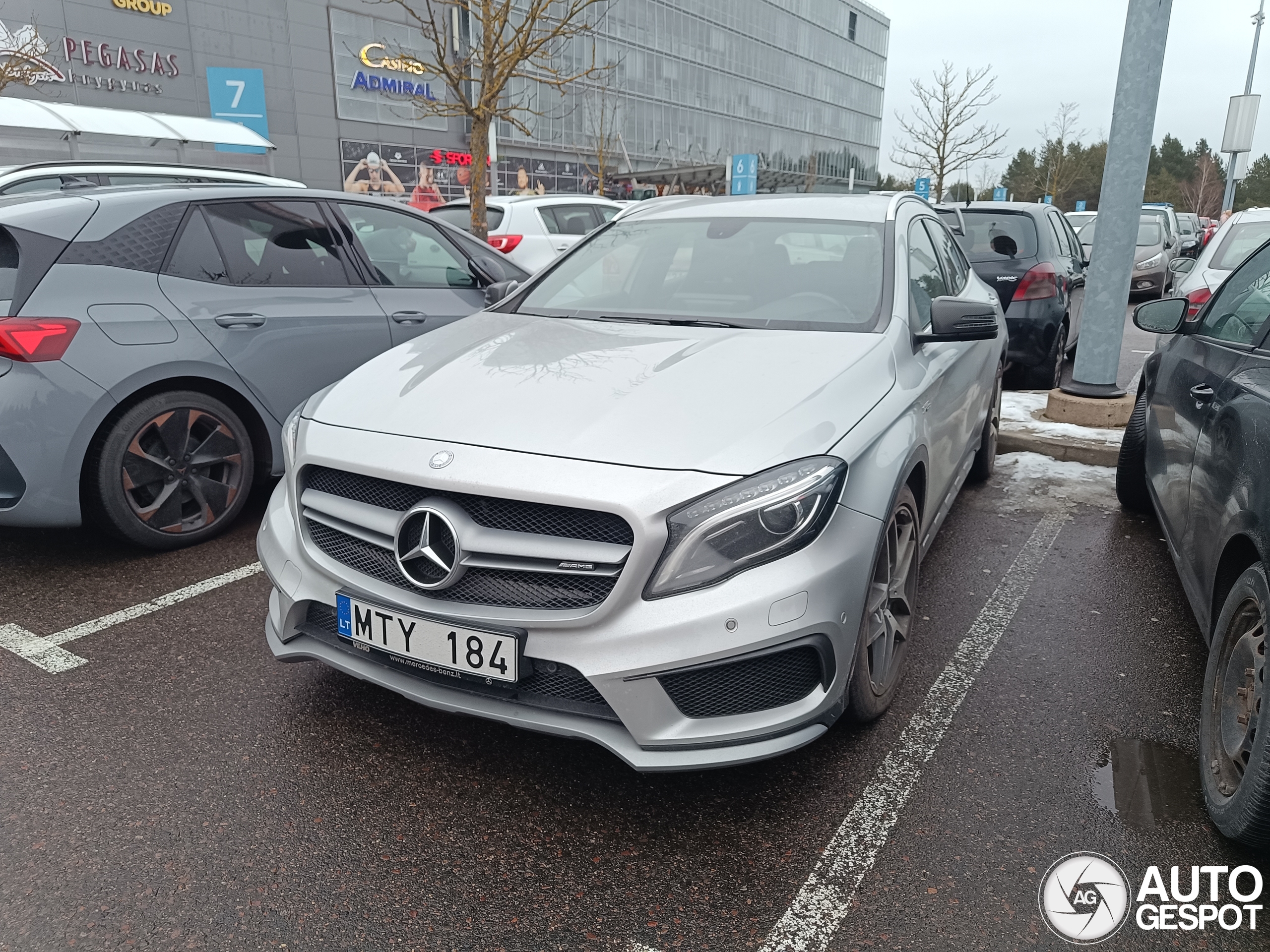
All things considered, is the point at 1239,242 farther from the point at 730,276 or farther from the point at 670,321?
the point at 670,321

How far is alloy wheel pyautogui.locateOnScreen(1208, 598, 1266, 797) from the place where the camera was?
219 cm

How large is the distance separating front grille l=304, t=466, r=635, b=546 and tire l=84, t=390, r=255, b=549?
1.93 m

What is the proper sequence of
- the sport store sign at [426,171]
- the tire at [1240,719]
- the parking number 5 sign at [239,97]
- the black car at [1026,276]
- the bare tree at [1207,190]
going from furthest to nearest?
1. the bare tree at [1207,190]
2. the sport store sign at [426,171]
3. the parking number 5 sign at [239,97]
4. the black car at [1026,276]
5. the tire at [1240,719]

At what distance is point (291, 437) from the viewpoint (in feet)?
9.27

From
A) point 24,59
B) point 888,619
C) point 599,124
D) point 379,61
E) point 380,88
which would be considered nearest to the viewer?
point 888,619

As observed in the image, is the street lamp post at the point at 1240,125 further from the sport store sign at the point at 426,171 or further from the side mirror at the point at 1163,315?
the side mirror at the point at 1163,315

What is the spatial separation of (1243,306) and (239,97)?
73.8 feet

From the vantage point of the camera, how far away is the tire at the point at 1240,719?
2068mm

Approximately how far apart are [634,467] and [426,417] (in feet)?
2.26

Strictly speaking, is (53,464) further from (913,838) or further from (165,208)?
(913,838)

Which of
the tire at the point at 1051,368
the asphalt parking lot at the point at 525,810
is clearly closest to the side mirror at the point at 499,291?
the asphalt parking lot at the point at 525,810

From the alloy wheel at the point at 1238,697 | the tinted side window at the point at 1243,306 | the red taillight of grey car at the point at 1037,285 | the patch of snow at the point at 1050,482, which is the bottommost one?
the patch of snow at the point at 1050,482

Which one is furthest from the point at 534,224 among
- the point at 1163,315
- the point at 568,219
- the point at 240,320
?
the point at 1163,315

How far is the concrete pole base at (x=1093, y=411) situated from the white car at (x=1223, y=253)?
1.36 m
